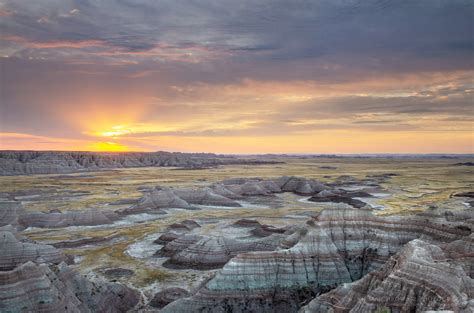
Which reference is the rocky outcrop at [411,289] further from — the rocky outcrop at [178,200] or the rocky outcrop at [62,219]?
the rocky outcrop at [178,200]

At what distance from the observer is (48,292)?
63.3 feet

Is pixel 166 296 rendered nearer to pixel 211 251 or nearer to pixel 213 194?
pixel 211 251

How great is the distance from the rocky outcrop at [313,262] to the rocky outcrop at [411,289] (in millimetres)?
5521

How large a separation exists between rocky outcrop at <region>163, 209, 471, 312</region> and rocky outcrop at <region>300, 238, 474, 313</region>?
5521mm

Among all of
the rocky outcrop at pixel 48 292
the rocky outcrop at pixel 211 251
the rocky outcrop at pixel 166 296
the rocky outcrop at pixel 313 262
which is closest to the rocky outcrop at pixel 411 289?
the rocky outcrop at pixel 313 262

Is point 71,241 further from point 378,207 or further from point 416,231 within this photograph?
point 378,207

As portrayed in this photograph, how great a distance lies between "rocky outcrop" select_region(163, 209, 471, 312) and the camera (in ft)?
71.5

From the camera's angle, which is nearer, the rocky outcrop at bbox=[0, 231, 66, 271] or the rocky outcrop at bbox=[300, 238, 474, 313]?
the rocky outcrop at bbox=[300, 238, 474, 313]

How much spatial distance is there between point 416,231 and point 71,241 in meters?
34.4

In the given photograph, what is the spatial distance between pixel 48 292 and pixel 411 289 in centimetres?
1606

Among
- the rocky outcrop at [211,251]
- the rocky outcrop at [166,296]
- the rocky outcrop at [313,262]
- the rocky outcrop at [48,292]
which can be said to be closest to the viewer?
the rocky outcrop at [48,292]

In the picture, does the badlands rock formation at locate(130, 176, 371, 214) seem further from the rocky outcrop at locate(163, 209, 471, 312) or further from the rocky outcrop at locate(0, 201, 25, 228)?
the rocky outcrop at locate(163, 209, 471, 312)

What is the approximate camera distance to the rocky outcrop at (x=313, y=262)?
858 inches

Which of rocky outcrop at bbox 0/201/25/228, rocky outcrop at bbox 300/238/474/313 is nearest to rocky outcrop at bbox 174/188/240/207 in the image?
rocky outcrop at bbox 0/201/25/228
